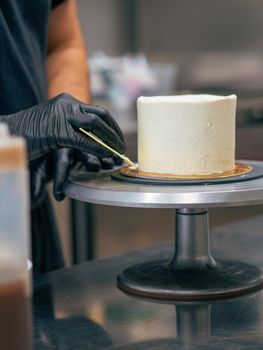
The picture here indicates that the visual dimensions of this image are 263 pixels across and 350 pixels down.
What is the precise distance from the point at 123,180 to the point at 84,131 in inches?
4.1

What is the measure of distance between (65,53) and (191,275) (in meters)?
0.84

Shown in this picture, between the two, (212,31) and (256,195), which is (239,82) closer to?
(212,31)

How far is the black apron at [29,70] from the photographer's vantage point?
1.58m

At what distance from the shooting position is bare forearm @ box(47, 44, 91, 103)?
1.74m

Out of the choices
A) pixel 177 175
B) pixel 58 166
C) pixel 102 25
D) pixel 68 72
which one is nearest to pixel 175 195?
pixel 177 175

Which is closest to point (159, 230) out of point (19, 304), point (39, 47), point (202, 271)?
point (39, 47)

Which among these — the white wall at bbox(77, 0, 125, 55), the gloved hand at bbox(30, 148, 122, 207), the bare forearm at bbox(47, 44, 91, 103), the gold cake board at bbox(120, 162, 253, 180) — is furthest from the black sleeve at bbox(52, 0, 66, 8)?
the white wall at bbox(77, 0, 125, 55)

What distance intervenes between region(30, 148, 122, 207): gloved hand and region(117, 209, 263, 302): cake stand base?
22 centimetres

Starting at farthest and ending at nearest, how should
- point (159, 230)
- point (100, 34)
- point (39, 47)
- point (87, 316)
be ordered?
point (100, 34)
point (159, 230)
point (39, 47)
point (87, 316)

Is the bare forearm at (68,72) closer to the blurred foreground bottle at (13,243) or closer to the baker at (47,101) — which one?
the baker at (47,101)

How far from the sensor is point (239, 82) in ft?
12.8

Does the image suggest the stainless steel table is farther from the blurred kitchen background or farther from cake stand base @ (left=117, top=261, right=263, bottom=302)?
the blurred kitchen background

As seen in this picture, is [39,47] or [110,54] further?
[110,54]

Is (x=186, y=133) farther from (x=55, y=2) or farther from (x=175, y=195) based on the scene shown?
(x=55, y=2)
